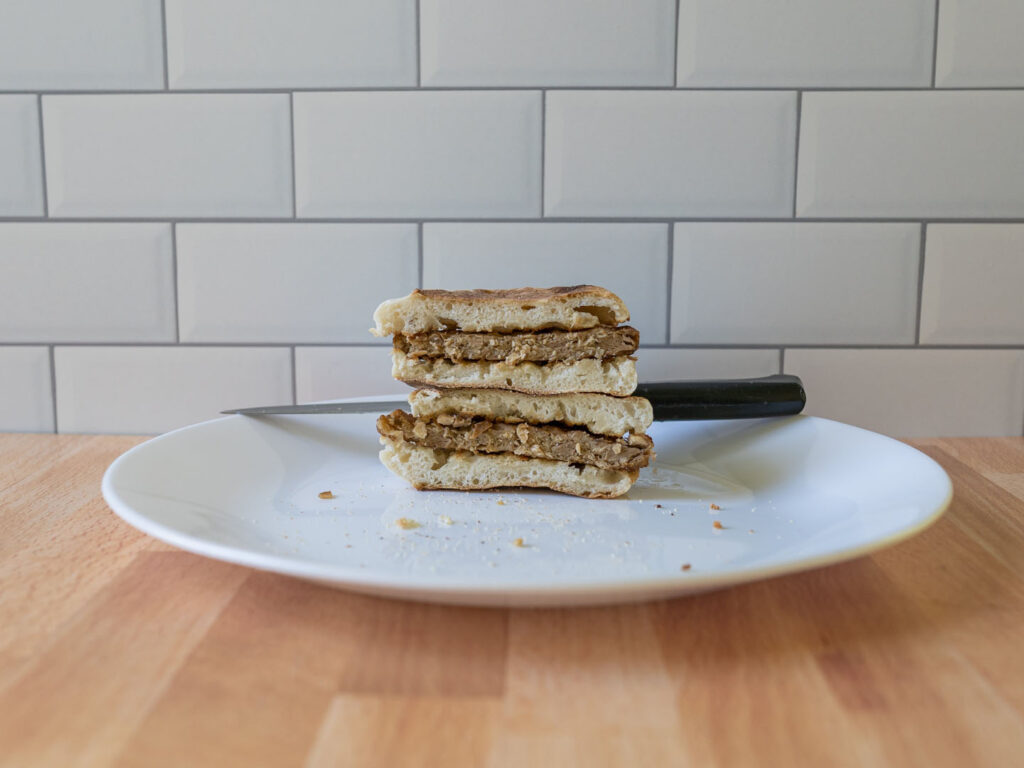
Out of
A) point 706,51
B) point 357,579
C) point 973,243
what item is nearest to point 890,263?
point 973,243

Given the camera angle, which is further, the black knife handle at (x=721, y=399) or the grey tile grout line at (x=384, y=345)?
Result: the grey tile grout line at (x=384, y=345)

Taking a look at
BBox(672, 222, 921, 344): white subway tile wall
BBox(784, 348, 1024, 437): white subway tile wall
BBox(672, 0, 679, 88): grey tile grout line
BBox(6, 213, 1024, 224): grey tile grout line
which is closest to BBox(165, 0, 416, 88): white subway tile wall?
BBox(6, 213, 1024, 224): grey tile grout line

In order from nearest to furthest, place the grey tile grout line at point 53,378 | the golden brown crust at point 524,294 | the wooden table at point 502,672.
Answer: the wooden table at point 502,672 < the golden brown crust at point 524,294 < the grey tile grout line at point 53,378

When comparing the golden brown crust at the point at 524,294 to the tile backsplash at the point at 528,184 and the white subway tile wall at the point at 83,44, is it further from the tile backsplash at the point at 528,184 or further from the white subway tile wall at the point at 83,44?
the white subway tile wall at the point at 83,44

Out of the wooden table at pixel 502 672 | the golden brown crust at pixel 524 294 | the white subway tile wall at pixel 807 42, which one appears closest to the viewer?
the wooden table at pixel 502 672

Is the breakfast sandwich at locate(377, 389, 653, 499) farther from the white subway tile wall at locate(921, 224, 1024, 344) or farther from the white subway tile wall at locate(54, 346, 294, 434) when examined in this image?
the white subway tile wall at locate(921, 224, 1024, 344)

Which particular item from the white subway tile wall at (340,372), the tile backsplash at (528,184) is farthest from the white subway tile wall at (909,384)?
the white subway tile wall at (340,372)

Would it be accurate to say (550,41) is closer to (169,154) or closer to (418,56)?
(418,56)

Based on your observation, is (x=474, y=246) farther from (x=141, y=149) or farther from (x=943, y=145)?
(x=943, y=145)
